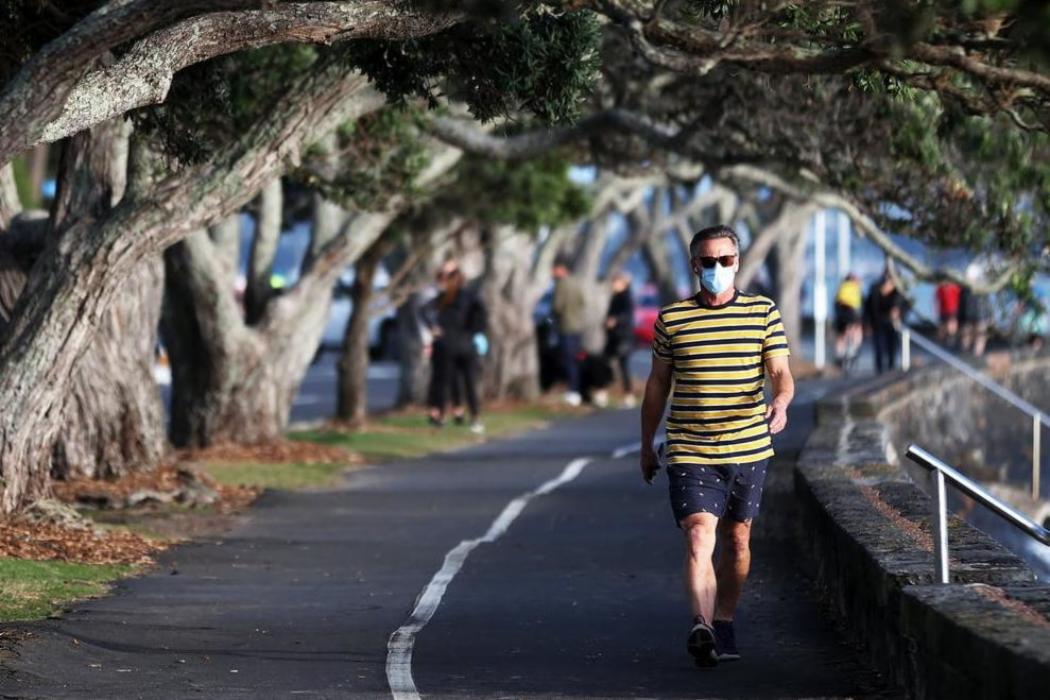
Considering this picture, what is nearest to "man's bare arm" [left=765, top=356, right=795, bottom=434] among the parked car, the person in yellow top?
the person in yellow top

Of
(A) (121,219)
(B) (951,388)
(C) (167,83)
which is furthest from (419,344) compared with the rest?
(C) (167,83)

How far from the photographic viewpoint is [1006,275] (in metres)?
20.6

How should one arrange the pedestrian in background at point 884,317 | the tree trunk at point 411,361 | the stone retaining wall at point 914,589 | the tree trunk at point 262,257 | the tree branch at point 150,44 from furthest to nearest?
1. the pedestrian in background at point 884,317
2. the tree trunk at point 411,361
3. the tree trunk at point 262,257
4. the tree branch at point 150,44
5. the stone retaining wall at point 914,589

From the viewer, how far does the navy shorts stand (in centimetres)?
920

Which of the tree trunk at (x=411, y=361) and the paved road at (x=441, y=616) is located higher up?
the tree trunk at (x=411, y=361)

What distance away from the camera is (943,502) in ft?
27.0

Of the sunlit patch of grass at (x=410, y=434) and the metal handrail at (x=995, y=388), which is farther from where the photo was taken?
the metal handrail at (x=995, y=388)

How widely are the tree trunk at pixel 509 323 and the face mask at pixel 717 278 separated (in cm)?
2250

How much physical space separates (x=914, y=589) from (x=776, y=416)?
1230 mm

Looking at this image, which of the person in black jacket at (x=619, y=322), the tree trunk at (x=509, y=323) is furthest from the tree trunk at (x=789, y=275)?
the person in black jacket at (x=619, y=322)

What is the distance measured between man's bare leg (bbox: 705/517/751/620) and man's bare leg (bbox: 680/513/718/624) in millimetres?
284

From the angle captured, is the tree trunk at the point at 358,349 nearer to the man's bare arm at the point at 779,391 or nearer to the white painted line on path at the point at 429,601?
the white painted line on path at the point at 429,601

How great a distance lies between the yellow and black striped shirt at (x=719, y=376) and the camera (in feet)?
30.2

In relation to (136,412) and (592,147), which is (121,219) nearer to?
(136,412)
